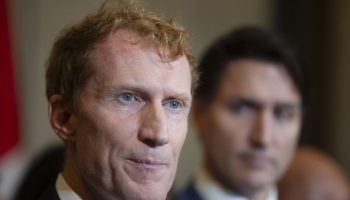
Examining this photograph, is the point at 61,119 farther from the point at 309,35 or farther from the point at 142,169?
the point at 309,35

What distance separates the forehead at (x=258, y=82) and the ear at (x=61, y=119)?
1.13 metres

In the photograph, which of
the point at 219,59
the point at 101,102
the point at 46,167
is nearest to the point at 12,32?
the point at 46,167

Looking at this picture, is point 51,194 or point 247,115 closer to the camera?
point 51,194

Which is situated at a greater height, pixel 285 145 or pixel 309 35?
pixel 285 145

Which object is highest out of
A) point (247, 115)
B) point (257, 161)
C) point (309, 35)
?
point (247, 115)

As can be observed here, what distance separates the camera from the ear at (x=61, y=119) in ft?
5.21

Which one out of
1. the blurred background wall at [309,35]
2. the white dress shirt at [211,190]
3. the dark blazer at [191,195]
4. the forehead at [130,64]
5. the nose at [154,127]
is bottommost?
the blurred background wall at [309,35]

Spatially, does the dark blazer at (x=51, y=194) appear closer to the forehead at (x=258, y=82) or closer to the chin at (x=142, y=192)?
the chin at (x=142, y=192)

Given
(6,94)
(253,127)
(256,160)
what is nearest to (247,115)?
(253,127)

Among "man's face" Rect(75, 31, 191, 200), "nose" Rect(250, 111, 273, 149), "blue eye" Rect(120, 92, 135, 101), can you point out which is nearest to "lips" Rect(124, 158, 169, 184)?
"man's face" Rect(75, 31, 191, 200)

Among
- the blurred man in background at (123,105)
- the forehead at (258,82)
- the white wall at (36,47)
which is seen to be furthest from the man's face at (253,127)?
the white wall at (36,47)

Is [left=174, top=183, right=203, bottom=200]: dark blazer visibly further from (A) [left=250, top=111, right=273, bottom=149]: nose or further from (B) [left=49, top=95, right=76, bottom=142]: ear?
(B) [left=49, top=95, right=76, bottom=142]: ear

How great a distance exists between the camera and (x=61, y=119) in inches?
63.2

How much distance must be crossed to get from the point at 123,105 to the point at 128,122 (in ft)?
0.11
